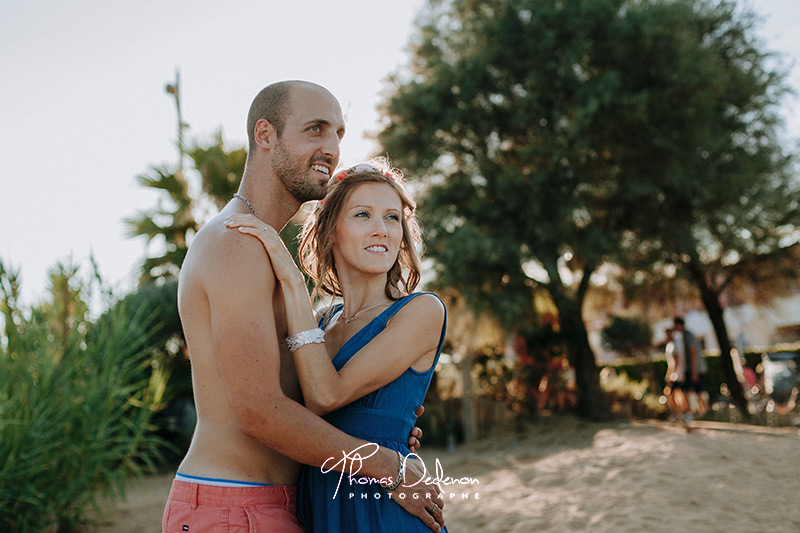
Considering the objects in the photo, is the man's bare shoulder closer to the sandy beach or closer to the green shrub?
the green shrub

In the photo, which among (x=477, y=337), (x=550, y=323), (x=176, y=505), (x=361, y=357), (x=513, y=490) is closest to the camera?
(x=176, y=505)

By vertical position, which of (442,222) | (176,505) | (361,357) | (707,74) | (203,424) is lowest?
→ (176,505)

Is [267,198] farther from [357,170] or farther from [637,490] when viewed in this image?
[637,490]

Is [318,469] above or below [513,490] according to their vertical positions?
above

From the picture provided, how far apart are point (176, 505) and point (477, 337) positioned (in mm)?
12062

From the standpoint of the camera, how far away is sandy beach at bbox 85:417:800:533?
6219 millimetres

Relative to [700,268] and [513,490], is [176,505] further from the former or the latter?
[700,268]

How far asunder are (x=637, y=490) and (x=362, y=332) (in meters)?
5.80

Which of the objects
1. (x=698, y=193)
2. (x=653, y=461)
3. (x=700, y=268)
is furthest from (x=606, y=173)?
(x=653, y=461)

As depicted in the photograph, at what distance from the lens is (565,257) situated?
14.5 meters

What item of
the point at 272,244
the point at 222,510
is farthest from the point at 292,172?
the point at 222,510

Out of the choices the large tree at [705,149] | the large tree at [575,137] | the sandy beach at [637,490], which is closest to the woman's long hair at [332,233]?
the sandy beach at [637,490]

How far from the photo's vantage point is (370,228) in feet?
8.04

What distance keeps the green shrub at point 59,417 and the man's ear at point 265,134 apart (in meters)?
4.25
